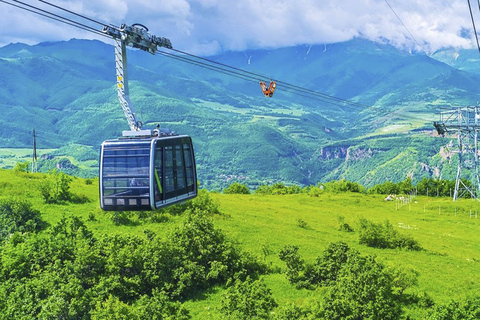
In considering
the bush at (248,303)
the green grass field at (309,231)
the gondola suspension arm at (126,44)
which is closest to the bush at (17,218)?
the green grass field at (309,231)

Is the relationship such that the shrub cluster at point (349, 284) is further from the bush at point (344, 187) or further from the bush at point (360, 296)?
the bush at point (344, 187)

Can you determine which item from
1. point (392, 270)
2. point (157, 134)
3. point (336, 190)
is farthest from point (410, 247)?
point (336, 190)

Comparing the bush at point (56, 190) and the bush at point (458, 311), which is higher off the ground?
the bush at point (56, 190)

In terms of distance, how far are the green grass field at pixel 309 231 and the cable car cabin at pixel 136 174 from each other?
47.3 feet

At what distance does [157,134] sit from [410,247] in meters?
39.3

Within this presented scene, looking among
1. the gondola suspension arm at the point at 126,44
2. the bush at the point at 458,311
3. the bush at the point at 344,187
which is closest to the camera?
the gondola suspension arm at the point at 126,44

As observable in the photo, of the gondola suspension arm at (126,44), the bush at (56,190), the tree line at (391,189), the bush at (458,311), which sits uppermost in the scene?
the gondola suspension arm at (126,44)

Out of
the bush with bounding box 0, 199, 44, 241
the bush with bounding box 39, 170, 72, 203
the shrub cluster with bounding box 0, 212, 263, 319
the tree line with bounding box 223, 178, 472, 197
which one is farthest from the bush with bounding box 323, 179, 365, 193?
the bush with bounding box 0, 199, 44, 241

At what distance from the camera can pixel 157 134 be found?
2450 centimetres

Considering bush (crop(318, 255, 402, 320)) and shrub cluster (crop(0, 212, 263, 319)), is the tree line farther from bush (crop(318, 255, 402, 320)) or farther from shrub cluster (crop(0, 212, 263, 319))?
bush (crop(318, 255, 402, 320))

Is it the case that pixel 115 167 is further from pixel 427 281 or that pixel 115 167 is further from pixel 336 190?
pixel 336 190

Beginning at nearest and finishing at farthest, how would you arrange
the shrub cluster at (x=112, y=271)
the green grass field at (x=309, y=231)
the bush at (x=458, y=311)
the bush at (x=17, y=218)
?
the bush at (x=458, y=311) → the shrub cluster at (x=112, y=271) → the green grass field at (x=309, y=231) → the bush at (x=17, y=218)

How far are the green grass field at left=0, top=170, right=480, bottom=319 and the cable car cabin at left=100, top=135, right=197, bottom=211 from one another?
14.4 m

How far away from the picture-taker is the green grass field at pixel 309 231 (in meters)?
40.2
